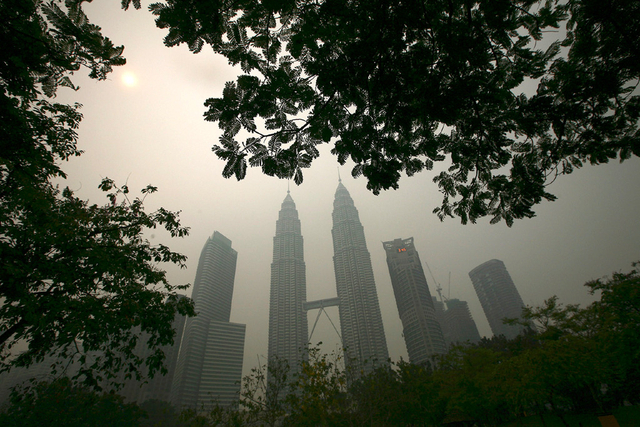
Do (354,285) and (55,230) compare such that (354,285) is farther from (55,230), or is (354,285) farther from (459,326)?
(55,230)

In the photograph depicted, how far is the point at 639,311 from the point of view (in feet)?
47.9

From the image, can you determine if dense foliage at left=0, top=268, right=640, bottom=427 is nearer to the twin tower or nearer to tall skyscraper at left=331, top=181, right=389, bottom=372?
tall skyscraper at left=331, top=181, right=389, bottom=372

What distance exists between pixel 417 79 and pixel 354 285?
118 metres

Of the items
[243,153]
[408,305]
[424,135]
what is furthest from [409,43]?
[408,305]

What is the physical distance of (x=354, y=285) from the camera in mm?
115688

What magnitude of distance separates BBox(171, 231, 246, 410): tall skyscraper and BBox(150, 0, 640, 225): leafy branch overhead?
7745 centimetres

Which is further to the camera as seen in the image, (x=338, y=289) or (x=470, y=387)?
(x=338, y=289)

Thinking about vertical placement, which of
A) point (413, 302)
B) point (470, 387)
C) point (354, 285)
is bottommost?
point (470, 387)

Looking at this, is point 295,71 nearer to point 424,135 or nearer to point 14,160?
point 424,135

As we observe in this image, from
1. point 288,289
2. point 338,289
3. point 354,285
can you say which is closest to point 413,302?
point 354,285

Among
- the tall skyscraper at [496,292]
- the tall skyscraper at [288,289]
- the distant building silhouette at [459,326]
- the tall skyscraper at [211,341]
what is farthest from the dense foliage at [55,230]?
the distant building silhouette at [459,326]

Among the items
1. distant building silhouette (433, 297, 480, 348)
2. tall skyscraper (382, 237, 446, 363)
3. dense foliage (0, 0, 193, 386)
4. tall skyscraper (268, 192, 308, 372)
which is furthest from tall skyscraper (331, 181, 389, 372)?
dense foliage (0, 0, 193, 386)

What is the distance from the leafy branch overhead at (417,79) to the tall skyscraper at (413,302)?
93.4 meters

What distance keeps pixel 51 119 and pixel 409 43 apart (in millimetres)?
8013
